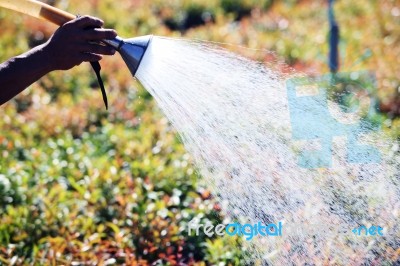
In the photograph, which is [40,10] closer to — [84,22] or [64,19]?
[64,19]

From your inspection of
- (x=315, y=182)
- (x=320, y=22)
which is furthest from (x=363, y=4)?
(x=315, y=182)

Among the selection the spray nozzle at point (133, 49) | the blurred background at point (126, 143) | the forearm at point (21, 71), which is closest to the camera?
the forearm at point (21, 71)

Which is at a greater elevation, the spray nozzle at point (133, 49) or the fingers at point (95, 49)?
the fingers at point (95, 49)

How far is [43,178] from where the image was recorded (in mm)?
4531

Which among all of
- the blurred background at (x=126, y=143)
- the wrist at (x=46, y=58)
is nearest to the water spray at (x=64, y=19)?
the wrist at (x=46, y=58)

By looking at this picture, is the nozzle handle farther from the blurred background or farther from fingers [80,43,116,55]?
the blurred background

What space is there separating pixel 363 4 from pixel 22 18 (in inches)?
175

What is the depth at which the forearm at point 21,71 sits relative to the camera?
8.62 feet

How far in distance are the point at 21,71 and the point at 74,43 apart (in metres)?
0.25

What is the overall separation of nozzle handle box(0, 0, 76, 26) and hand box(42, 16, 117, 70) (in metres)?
0.20

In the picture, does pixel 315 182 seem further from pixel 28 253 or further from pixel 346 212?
pixel 28 253

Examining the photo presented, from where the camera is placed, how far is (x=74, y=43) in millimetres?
2654

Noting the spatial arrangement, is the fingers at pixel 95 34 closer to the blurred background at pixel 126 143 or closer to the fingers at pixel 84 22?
the fingers at pixel 84 22

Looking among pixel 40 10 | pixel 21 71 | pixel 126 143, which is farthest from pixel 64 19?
pixel 126 143
